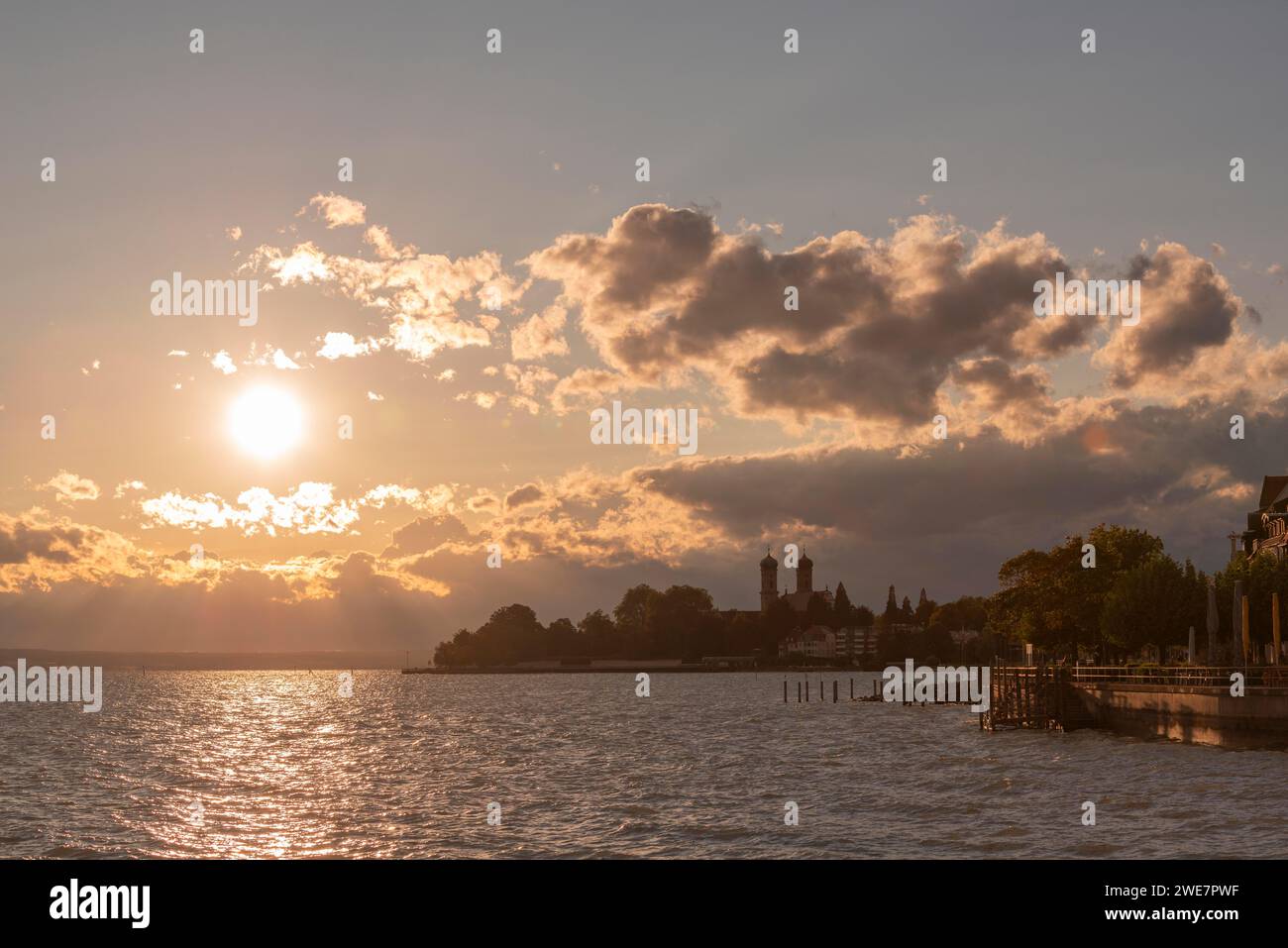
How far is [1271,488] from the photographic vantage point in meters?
132

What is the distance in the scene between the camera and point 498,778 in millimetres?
60906

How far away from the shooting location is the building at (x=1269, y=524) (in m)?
116

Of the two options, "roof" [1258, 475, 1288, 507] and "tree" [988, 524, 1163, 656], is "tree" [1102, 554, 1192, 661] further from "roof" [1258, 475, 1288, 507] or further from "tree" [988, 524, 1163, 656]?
"roof" [1258, 475, 1288, 507]

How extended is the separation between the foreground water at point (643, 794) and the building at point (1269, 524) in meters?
36.6

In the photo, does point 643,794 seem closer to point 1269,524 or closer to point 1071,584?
point 1071,584

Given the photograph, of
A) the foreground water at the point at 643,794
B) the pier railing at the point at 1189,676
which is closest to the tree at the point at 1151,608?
the pier railing at the point at 1189,676

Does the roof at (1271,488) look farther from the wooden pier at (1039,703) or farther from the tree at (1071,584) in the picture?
the wooden pier at (1039,703)

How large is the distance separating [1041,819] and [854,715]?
291ft

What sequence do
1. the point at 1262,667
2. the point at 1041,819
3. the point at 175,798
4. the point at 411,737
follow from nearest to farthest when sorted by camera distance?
1. the point at 1041,819
2. the point at 175,798
3. the point at 1262,667
4. the point at 411,737

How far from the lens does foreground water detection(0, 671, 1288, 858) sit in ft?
129
